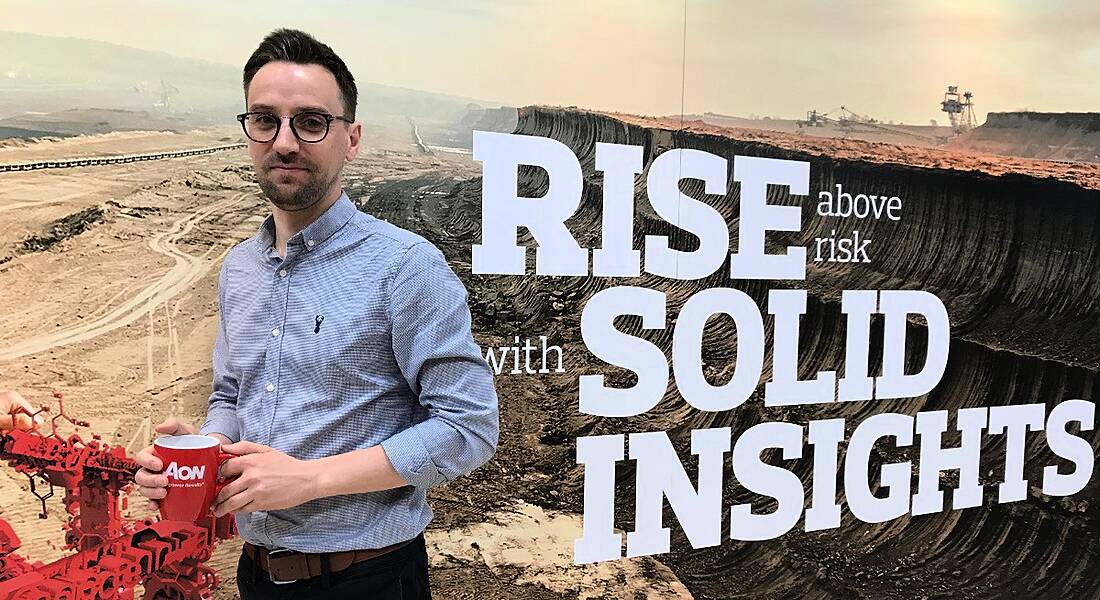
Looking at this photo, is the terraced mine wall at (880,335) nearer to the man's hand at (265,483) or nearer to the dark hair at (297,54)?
the dark hair at (297,54)

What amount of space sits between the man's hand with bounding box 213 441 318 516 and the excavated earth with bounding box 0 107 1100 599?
0.52m

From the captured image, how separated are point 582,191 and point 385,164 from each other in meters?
0.51

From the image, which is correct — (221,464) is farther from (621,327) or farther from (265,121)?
(621,327)

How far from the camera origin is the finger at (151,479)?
1003 millimetres

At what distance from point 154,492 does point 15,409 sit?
0.82 meters

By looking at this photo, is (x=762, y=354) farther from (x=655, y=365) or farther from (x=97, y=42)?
(x=97, y=42)

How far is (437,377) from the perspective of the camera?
3.41 ft

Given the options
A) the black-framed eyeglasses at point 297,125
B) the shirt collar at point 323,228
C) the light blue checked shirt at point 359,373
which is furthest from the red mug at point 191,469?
the black-framed eyeglasses at point 297,125

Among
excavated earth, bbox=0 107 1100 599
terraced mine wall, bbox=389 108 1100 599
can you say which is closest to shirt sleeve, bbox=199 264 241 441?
excavated earth, bbox=0 107 1100 599

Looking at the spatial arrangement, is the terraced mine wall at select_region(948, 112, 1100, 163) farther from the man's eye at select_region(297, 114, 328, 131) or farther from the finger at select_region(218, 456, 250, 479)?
the finger at select_region(218, 456, 250, 479)

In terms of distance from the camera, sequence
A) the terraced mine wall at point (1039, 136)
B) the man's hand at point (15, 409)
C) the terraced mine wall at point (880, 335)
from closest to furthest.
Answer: the man's hand at point (15, 409)
the terraced mine wall at point (880, 335)
the terraced mine wall at point (1039, 136)

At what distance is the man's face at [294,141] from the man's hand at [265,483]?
0.34 metres

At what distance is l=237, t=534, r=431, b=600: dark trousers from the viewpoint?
1103mm

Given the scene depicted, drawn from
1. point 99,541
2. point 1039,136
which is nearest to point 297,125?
point 99,541
